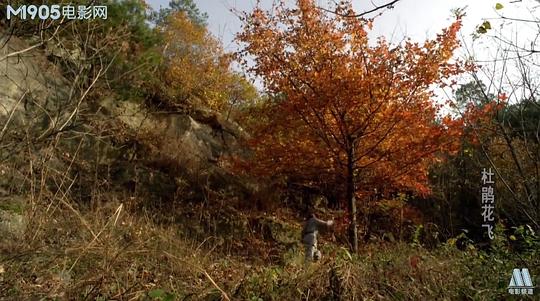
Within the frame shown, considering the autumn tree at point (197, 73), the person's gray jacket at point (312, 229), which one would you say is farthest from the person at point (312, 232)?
the autumn tree at point (197, 73)

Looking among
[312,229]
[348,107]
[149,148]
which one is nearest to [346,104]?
[348,107]

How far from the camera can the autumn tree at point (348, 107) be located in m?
8.52

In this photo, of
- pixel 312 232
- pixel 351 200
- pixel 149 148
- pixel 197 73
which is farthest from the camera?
pixel 197 73

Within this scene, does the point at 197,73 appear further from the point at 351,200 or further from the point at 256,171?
the point at 351,200

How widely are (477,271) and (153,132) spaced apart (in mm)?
11547

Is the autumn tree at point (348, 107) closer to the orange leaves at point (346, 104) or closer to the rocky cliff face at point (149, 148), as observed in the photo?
the orange leaves at point (346, 104)

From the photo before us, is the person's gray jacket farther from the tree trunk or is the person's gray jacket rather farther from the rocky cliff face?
the rocky cliff face

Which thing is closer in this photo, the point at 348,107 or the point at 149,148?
the point at 348,107

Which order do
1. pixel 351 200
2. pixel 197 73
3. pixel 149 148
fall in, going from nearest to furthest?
pixel 351 200 → pixel 149 148 → pixel 197 73

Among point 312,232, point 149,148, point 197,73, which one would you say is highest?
point 197,73

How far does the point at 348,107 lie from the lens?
866 centimetres

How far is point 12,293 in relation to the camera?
3334 mm

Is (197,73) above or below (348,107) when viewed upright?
above

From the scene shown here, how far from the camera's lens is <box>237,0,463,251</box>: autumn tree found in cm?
852
